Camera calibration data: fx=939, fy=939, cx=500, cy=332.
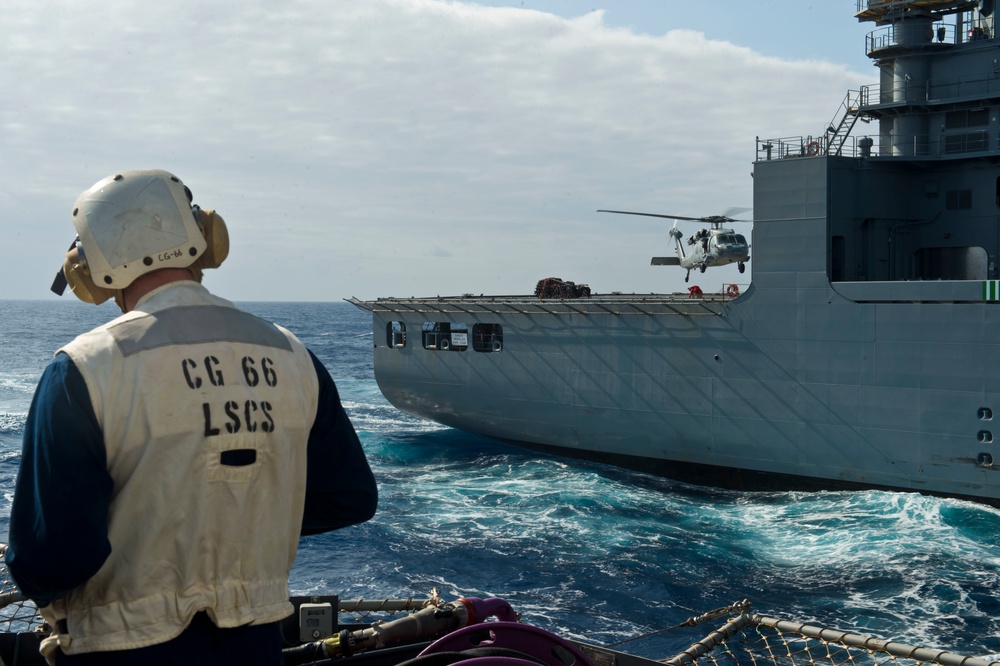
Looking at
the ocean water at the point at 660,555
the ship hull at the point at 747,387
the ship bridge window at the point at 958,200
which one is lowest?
the ocean water at the point at 660,555

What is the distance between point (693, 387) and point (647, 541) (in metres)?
4.62

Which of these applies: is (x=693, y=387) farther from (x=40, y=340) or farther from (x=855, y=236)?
(x=40, y=340)

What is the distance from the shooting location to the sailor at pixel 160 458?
7.43ft

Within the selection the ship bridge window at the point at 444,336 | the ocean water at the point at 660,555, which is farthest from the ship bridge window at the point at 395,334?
the ocean water at the point at 660,555

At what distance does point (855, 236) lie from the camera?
21.0 meters

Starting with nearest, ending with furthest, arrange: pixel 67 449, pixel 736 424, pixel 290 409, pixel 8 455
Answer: pixel 67 449
pixel 290 409
pixel 736 424
pixel 8 455

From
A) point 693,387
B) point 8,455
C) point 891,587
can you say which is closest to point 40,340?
point 8,455

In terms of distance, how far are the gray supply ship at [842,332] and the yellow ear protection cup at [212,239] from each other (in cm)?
1749

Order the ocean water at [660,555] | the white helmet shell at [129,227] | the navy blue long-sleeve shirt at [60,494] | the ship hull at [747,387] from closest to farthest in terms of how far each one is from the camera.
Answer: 1. the navy blue long-sleeve shirt at [60,494]
2. the white helmet shell at [129,227]
3. the ocean water at [660,555]
4. the ship hull at [747,387]

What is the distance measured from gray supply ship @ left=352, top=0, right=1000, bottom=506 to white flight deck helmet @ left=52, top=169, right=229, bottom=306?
695 inches

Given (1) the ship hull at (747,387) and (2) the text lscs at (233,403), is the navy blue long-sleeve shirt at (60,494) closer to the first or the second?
(2) the text lscs at (233,403)

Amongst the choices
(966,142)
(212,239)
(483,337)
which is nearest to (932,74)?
(966,142)

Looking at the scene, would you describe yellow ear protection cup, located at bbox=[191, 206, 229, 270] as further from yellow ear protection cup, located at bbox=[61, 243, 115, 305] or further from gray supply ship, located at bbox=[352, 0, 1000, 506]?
gray supply ship, located at bbox=[352, 0, 1000, 506]

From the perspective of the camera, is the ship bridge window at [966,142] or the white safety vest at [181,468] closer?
the white safety vest at [181,468]
